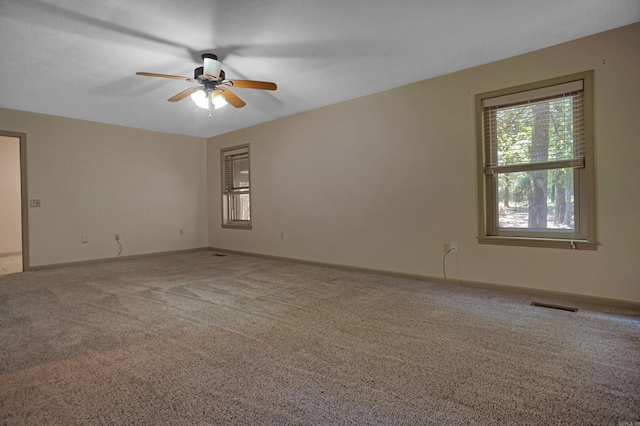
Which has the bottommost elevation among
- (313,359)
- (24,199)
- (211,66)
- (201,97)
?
(313,359)

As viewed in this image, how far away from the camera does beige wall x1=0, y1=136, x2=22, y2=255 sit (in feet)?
21.1

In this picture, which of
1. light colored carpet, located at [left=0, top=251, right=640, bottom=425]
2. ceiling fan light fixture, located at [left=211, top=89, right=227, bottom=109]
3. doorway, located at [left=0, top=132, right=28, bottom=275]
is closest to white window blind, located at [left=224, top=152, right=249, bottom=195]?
ceiling fan light fixture, located at [left=211, top=89, right=227, bottom=109]

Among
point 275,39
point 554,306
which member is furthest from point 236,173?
point 554,306

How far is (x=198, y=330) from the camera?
2.47m

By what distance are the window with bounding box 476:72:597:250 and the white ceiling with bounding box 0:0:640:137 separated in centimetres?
49

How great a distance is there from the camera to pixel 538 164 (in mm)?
3230

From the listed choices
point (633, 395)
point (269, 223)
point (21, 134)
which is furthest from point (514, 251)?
point (21, 134)

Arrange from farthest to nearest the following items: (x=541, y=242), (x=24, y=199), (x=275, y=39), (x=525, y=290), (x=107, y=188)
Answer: (x=107, y=188) < (x=24, y=199) < (x=525, y=290) < (x=541, y=242) < (x=275, y=39)

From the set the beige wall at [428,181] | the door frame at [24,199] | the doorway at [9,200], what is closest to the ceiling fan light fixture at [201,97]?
the beige wall at [428,181]

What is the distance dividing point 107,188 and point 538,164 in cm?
638

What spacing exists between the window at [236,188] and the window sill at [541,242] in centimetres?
419

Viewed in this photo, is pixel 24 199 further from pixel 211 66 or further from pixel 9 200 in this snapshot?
pixel 211 66

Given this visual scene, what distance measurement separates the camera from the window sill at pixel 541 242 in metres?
2.97

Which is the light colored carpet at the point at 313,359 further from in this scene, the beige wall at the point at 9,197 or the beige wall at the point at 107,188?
the beige wall at the point at 9,197
